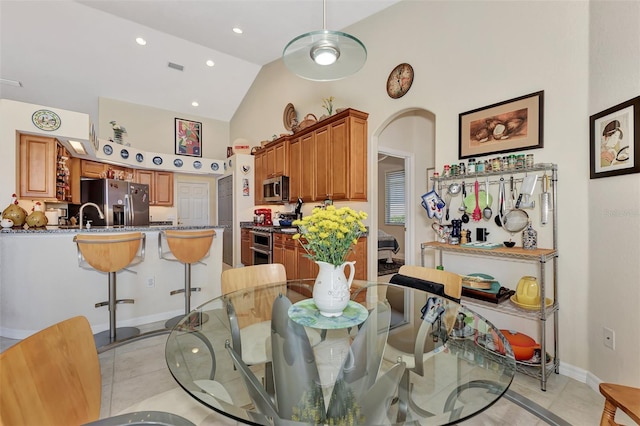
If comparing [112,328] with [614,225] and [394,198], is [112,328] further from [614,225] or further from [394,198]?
[394,198]

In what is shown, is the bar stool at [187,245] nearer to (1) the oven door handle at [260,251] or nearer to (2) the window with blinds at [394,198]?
(1) the oven door handle at [260,251]

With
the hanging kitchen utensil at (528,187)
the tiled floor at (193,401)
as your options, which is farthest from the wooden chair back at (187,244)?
the hanging kitchen utensil at (528,187)

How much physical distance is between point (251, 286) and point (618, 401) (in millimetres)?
1914

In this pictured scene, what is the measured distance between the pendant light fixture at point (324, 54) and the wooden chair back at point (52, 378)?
1.71m

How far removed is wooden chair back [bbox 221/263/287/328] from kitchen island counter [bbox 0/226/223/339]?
1314 mm

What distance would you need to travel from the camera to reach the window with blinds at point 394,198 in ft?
22.8

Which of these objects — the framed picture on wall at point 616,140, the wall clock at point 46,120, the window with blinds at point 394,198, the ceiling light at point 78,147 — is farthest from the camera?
the window with blinds at point 394,198

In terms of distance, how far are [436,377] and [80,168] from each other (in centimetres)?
631

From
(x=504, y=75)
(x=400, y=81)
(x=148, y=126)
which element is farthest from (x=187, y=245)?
(x=148, y=126)

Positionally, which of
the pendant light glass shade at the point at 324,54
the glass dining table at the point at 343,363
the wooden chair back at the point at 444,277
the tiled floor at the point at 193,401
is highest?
the pendant light glass shade at the point at 324,54

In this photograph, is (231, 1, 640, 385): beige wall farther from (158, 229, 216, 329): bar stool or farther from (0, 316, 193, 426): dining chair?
(0, 316, 193, 426): dining chair

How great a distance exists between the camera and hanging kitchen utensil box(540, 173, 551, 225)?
6.90ft

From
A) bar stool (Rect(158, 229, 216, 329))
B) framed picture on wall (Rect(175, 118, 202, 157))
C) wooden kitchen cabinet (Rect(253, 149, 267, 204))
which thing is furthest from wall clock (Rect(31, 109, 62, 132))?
framed picture on wall (Rect(175, 118, 202, 157))

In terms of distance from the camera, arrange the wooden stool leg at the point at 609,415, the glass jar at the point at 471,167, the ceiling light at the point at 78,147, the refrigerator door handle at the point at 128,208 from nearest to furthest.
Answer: the wooden stool leg at the point at 609,415
the glass jar at the point at 471,167
the ceiling light at the point at 78,147
the refrigerator door handle at the point at 128,208
